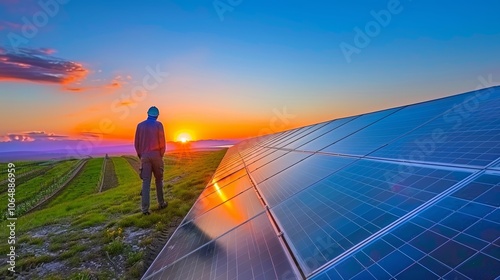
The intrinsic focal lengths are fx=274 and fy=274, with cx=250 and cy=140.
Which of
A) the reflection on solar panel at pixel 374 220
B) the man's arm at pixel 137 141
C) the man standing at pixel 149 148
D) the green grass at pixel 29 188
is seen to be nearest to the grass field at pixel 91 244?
the man standing at pixel 149 148

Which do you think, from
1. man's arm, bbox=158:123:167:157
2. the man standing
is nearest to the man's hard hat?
the man standing

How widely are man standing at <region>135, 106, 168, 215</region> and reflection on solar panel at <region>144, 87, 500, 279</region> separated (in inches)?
139

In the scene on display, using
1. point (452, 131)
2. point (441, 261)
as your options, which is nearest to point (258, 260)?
point (441, 261)

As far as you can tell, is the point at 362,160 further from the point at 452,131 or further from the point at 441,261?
the point at 441,261

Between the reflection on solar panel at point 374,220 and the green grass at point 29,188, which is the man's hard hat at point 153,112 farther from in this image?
the green grass at point 29,188

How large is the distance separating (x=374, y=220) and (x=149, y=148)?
25.6 ft

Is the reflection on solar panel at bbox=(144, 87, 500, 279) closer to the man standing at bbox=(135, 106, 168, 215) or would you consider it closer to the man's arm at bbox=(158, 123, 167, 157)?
the man standing at bbox=(135, 106, 168, 215)

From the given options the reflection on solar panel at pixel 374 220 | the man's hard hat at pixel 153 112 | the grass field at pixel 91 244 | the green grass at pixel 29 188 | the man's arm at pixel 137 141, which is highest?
the man's hard hat at pixel 153 112

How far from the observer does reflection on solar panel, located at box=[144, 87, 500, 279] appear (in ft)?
6.64

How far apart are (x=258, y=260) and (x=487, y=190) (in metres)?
2.28

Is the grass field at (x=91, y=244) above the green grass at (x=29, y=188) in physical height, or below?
above

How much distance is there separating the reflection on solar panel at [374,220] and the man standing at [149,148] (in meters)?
3.53

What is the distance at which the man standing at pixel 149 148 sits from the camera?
8.97m

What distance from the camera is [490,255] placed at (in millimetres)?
1713
